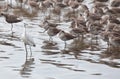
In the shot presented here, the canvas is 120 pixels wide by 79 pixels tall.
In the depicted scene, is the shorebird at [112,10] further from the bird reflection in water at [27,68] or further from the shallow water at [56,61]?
the bird reflection in water at [27,68]

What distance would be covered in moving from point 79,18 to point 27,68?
23.4 ft

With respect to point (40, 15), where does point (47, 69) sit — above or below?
below

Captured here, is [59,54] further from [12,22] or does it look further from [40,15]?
[40,15]

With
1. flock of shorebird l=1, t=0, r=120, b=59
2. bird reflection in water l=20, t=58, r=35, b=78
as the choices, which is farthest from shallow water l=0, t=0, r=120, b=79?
flock of shorebird l=1, t=0, r=120, b=59

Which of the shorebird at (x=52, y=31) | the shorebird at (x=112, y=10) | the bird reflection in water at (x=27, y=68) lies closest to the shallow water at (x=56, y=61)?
the bird reflection in water at (x=27, y=68)

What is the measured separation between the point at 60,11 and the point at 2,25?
409 cm

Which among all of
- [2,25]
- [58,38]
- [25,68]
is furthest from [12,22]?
[25,68]

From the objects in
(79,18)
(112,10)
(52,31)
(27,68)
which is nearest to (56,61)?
(27,68)

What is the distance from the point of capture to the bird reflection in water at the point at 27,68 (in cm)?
1425

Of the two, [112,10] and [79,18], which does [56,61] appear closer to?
[79,18]

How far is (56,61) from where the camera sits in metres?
15.6

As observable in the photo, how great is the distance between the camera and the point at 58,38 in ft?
62.4

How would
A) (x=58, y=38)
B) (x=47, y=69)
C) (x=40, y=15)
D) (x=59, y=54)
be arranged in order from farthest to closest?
1. (x=40, y=15)
2. (x=58, y=38)
3. (x=59, y=54)
4. (x=47, y=69)

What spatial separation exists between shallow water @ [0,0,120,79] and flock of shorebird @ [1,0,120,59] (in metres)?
0.40
